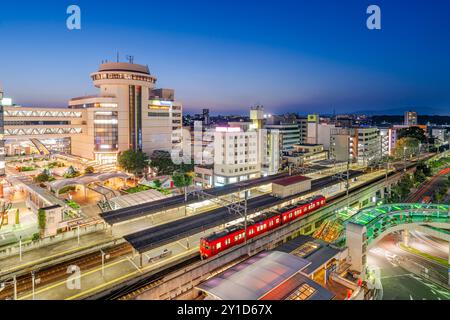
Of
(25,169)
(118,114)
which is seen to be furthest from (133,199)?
(118,114)

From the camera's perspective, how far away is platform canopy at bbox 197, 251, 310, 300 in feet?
57.3

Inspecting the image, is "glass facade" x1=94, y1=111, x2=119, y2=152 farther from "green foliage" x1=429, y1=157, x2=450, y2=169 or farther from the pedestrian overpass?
"green foliage" x1=429, y1=157, x2=450, y2=169

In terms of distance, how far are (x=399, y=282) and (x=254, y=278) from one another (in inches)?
740

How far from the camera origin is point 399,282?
28938mm

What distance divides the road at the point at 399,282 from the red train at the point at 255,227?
876cm

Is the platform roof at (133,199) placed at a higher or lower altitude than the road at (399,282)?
higher

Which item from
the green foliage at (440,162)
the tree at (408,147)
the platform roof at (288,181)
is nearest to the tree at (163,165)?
the platform roof at (288,181)

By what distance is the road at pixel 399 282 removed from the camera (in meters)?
26.8

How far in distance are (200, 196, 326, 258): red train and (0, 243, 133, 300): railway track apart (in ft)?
23.0

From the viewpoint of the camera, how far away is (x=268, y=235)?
96.3 feet

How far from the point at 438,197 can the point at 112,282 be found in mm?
47876

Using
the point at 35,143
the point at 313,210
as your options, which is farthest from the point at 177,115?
the point at 313,210

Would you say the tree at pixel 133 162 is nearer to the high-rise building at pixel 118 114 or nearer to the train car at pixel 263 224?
the high-rise building at pixel 118 114
